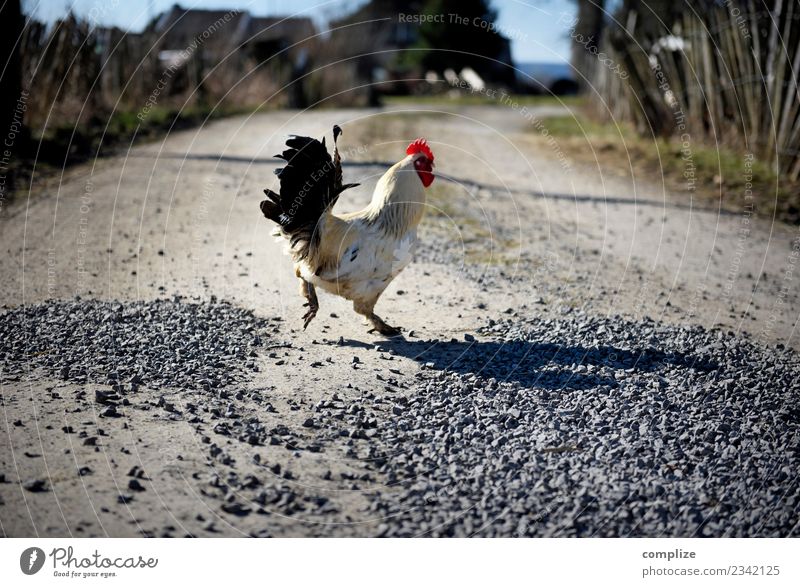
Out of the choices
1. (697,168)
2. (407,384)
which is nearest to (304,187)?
(407,384)

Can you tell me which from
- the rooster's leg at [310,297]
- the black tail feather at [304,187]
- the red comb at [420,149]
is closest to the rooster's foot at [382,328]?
the rooster's leg at [310,297]

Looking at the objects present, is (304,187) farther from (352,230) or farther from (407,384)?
(407,384)

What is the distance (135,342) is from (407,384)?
251 centimetres

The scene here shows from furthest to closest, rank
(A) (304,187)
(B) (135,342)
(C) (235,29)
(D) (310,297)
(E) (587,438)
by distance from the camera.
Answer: (C) (235,29)
(D) (310,297)
(B) (135,342)
(A) (304,187)
(E) (587,438)

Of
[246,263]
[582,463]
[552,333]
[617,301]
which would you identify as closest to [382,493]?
[582,463]

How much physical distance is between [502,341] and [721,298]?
3344 millimetres

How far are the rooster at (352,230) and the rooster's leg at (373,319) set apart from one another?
15 millimetres

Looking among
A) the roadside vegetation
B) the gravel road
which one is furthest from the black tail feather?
the roadside vegetation

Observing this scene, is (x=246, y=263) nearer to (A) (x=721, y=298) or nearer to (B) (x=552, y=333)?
(B) (x=552, y=333)

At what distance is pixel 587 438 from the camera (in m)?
4.86

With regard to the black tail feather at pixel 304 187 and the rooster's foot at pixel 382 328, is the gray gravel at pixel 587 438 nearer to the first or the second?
the rooster's foot at pixel 382 328

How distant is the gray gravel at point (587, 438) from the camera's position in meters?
4.12

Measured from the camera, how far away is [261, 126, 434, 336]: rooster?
5.89 metres

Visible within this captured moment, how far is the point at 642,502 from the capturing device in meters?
4.19
